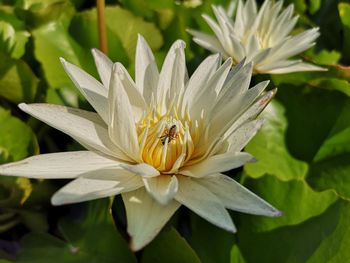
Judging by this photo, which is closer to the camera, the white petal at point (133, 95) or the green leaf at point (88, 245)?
the white petal at point (133, 95)

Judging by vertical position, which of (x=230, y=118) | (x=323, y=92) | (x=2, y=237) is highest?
(x=230, y=118)

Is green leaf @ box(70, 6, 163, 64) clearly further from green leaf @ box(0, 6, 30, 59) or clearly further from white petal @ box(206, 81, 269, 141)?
white petal @ box(206, 81, 269, 141)

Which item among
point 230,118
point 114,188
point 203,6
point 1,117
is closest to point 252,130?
point 230,118

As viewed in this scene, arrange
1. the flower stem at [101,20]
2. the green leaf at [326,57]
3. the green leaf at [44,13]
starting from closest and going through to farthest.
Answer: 1. the flower stem at [101,20]
2. the green leaf at [44,13]
3. the green leaf at [326,57]

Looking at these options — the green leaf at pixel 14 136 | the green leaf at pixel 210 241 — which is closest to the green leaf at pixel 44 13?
the green leaf at pixel 14 136

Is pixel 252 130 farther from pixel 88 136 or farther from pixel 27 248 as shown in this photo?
pixel 27 248

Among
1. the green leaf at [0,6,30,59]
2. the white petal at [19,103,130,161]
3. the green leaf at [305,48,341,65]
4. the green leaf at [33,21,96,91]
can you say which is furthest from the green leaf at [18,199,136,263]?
the green leaf at [305,48,341,65]

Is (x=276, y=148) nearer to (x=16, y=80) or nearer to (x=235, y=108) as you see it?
(x=235, y=108)

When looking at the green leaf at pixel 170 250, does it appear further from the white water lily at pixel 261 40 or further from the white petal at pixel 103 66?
the white water lily at pixel 261 40
